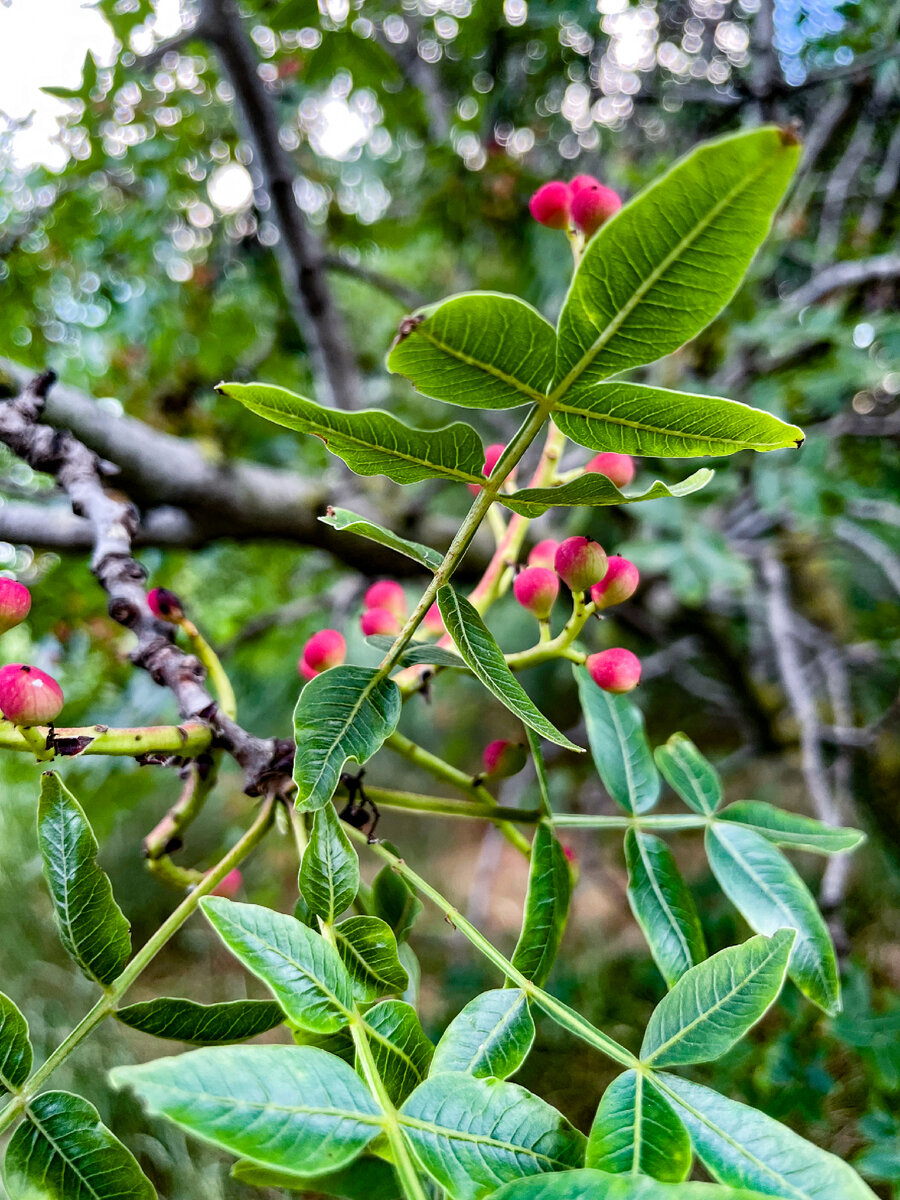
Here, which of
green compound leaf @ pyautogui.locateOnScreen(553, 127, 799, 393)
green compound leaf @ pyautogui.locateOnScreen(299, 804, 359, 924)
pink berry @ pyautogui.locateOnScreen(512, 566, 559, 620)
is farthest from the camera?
pink berry @ pyautogui.locateOnScreen(512, 566, 559, 620)

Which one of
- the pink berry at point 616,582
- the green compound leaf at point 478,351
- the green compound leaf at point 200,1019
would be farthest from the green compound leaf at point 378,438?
the green compound leaf at point 200,1019

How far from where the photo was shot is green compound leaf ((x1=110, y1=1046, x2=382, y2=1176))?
208 millimetres

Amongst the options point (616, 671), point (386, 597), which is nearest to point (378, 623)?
point (386, 597)

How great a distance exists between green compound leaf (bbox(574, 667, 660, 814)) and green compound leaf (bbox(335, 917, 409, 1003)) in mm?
193

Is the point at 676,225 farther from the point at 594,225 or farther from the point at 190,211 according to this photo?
the point at 190,211

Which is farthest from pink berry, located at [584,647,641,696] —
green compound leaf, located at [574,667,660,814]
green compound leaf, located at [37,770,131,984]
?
green compound leaf, located at [37,770,131,984]

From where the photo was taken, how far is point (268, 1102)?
0.22m

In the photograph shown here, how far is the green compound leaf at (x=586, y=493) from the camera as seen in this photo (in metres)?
0.25

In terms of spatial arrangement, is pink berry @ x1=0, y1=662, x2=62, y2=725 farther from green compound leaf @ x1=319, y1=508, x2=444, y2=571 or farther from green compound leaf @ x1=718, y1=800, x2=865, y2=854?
green compound leaf @ x1=718, y1=800, x2=865, y2=854

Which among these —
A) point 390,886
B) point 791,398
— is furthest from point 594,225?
point 791,398

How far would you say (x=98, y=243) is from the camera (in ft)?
4.36

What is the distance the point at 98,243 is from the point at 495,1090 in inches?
58.3

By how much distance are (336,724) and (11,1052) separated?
19 cm

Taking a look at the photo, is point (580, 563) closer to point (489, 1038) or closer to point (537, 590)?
point (537, 590)
